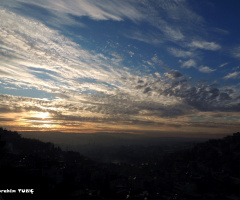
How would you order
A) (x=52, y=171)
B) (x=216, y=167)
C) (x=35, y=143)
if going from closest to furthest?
(x=52, y=171) < (x=216, y=167) < (x=35, y=143)

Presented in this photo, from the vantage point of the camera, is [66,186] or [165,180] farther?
[165,180]

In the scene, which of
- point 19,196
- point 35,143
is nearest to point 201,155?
point 19,196

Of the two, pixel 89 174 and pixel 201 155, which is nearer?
pixel 89 174

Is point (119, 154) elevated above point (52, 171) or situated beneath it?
situated beneath

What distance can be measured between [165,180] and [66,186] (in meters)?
21.9

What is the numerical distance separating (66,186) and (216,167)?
40.7m

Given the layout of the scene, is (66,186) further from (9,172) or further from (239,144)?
(239,144)

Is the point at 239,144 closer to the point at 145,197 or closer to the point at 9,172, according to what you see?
the point at 145,197

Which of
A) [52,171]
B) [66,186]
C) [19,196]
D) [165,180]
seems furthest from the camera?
[165,180]

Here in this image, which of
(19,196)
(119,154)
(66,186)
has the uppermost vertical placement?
(19,196)

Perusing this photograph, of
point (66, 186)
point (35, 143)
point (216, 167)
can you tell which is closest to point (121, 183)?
point (66, 186)

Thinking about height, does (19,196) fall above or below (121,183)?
above

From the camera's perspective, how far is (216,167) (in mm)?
48500

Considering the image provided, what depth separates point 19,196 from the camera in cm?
2294
